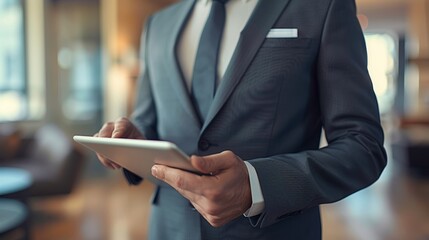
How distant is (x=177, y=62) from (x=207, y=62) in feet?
0.26

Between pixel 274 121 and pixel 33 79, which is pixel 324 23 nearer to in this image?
pixel 274 121

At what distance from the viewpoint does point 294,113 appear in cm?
86

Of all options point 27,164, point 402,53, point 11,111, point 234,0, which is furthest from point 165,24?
point 402,53

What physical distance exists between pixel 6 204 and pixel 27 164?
2.64ft

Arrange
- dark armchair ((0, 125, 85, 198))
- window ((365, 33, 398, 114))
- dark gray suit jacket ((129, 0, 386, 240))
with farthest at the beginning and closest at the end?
window ((365, 33, 398, 114))
dark armchair ((0, 125, 85, 198))
dark gray suit jacket ((129, 0, 386, 240))

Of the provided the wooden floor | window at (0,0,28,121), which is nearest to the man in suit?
the wooden floor

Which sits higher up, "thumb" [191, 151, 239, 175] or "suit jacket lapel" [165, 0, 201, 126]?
"suit jacket lapel" [165, 0, 201, 126]

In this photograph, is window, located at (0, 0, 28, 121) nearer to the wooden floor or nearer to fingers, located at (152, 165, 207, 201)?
the wooden floor

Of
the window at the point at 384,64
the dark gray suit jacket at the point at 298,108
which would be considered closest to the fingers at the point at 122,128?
the dark gray suit jacket at the point at 298,108

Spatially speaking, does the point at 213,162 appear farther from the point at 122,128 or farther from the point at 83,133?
the point at 83,133

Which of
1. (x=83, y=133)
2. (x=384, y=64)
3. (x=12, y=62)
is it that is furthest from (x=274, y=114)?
(x=384, y=64)

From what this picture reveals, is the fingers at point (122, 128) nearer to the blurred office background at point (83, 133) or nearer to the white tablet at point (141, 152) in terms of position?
the white tablet at point (141, 152)

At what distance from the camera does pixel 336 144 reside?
79 centimetres

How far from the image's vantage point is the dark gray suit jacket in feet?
2.56
